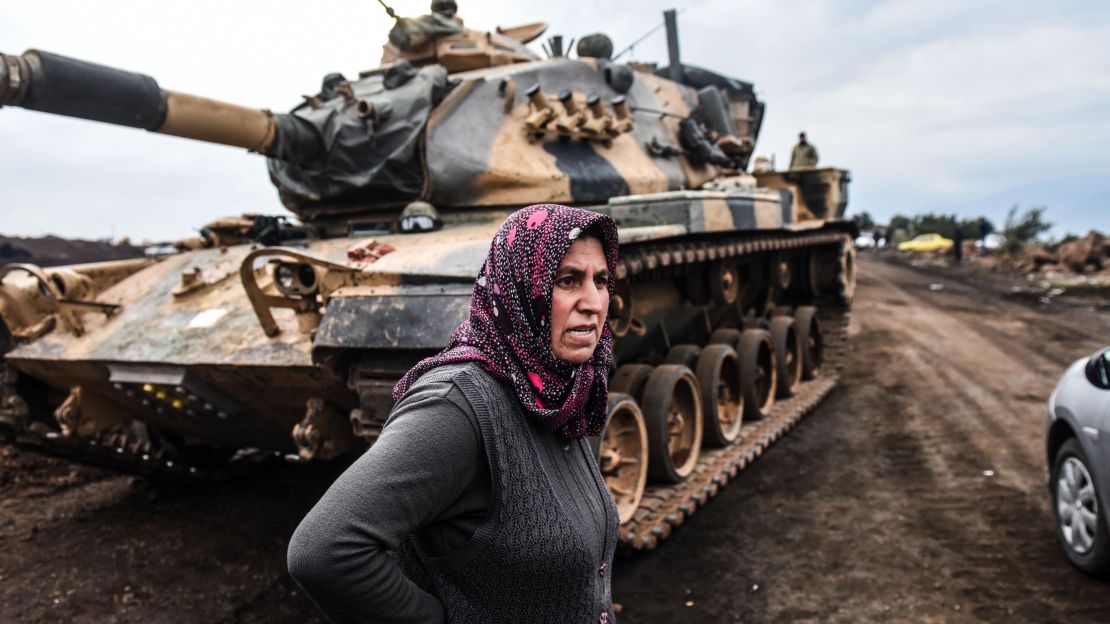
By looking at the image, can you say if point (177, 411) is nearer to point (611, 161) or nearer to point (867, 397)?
point (611, 161)

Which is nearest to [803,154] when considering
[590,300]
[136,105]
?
[136,105]

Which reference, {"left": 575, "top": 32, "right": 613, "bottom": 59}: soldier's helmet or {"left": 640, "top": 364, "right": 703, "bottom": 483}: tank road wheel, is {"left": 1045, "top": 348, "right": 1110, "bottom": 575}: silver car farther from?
{"left": 575, "top": 32, "right": 613, "bottom": 59}: soldier's helmet

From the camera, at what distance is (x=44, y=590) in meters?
4.46

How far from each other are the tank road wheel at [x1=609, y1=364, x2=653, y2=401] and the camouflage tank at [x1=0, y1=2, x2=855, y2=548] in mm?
14

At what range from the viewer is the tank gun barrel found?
11.7 feet

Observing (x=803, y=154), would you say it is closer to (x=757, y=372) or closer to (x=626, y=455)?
(x=757, y=372)

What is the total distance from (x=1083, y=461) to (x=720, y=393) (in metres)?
3.08

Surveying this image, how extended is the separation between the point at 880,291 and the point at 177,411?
46.2ft

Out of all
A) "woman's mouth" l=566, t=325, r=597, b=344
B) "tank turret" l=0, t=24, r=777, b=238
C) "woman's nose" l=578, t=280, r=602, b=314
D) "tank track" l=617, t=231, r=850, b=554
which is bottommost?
"tank track" l=617, t=231, r=850, b=554

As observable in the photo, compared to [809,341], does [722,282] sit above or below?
above

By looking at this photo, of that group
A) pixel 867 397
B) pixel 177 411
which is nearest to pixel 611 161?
pixel 177 411

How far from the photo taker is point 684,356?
612cm

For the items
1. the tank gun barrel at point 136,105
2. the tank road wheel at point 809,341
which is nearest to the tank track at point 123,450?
the tank gun barrel at point 136,105

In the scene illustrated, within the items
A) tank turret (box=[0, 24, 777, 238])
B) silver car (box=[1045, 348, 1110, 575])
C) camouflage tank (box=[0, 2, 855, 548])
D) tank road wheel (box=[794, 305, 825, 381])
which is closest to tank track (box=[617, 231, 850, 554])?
camouflage tank (box=[0, 2, 855, 548])
